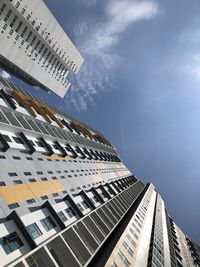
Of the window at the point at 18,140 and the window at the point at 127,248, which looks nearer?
the window at the point at 127,248

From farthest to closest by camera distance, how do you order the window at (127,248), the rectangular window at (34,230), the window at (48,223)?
the window at (127,248) < the window at (48,223) < the rectangular window at (34,230)

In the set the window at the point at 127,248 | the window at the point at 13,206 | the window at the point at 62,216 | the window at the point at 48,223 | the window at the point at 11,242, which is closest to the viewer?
the window at the point at 11,242

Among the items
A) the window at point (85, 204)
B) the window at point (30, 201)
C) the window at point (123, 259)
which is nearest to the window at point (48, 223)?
the window at point (30, 201)

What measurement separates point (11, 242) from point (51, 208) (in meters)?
9.96

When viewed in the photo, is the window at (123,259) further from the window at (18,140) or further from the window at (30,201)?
the window at (18,140)

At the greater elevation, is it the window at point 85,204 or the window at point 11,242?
the window at point 85,204

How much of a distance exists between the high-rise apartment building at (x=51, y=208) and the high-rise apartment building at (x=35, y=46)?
3074 cm

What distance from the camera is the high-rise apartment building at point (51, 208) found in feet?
101

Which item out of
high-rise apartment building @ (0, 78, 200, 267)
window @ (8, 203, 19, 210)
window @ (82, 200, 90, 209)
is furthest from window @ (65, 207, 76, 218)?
window @ (8, 203, 19, 210)

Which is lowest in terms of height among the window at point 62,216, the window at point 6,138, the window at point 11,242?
the window at point 11,242

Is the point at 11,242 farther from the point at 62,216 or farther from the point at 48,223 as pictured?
the point at 62,216

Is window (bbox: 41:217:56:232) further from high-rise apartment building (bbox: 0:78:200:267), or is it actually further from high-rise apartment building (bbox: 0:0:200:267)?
high-rise apartment building (bbox: 0:78:200:267)

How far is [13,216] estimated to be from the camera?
31.0 meters

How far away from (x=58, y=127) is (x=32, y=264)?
4522cm
